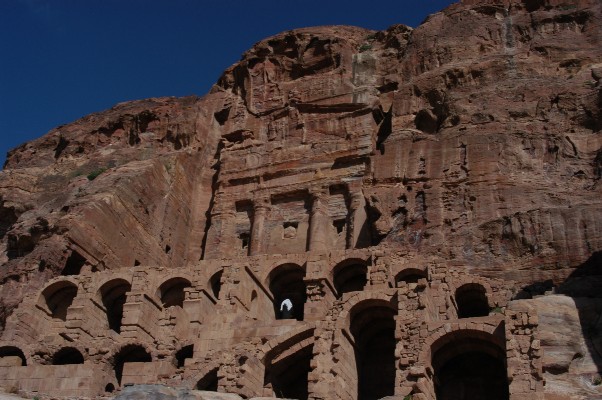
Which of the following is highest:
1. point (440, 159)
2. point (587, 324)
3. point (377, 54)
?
point (377, 54)

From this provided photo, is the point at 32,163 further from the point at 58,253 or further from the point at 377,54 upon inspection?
the point at 377,54

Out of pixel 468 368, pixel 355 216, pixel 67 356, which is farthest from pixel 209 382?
pixel 355 216

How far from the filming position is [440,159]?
4588 centimetres

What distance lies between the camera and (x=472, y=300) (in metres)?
37.7

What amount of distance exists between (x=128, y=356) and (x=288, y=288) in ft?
31.9

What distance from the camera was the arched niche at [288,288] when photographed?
4284 cm

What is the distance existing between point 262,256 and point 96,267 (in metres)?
10.4

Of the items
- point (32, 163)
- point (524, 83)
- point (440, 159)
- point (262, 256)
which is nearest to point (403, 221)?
point (440, 159)

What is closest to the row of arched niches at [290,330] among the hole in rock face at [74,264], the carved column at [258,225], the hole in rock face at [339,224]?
the hole in rock face at [74,264]

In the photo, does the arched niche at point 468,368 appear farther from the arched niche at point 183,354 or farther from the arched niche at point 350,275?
the arched niche at point 183,354

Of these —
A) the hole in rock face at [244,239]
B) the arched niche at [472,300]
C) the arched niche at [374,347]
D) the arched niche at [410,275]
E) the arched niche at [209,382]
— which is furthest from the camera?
the hole in rock face at [244,239]

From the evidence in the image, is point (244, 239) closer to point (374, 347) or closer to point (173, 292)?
point (173, 292)

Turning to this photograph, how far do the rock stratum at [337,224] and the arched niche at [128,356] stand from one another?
0.12 metres

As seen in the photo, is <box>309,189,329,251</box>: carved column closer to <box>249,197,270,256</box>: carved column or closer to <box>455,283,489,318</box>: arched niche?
<box>249,197,270,256</box>: carved column
